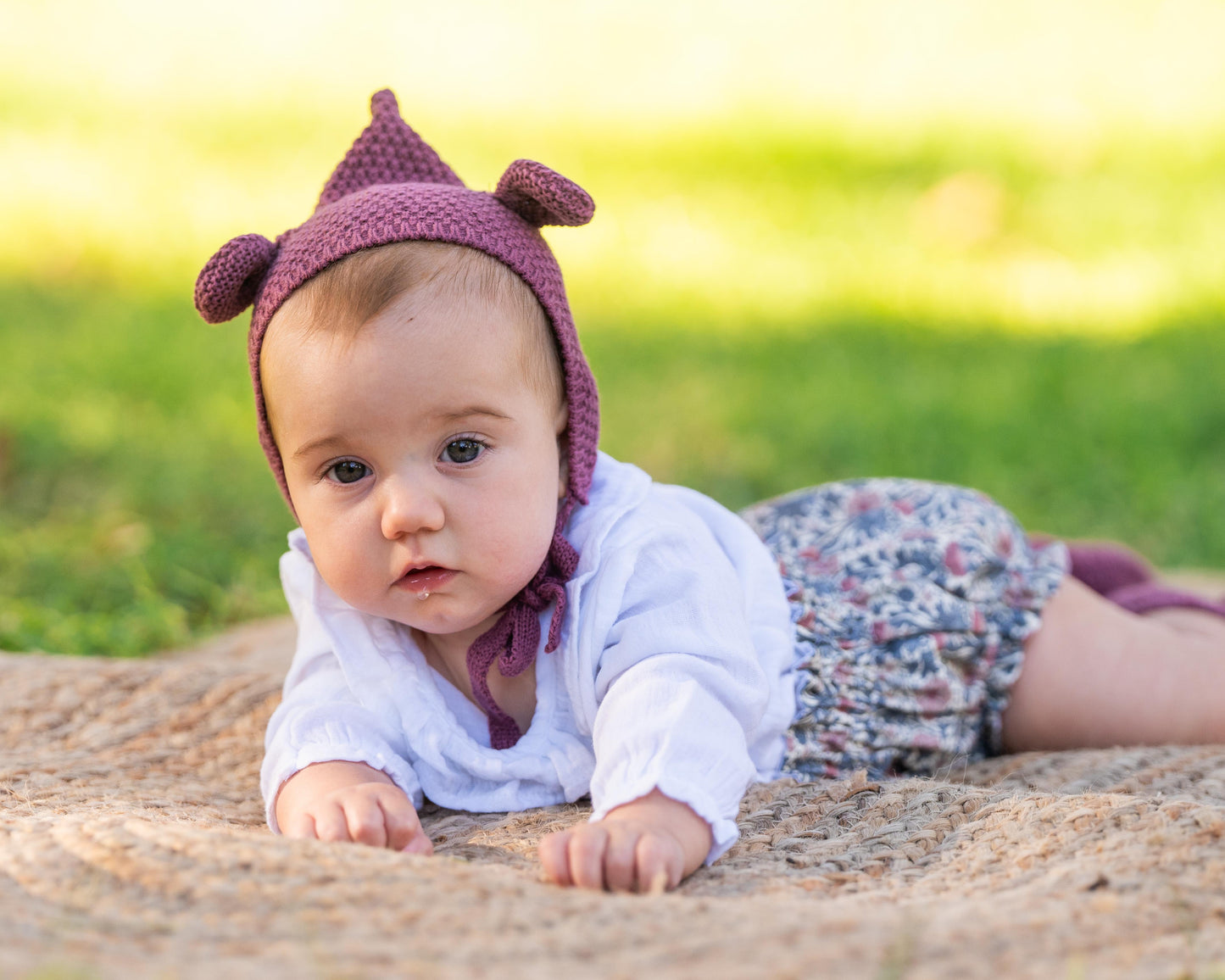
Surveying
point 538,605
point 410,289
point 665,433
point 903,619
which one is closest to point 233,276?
point 410,289

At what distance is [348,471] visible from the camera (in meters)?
1.77

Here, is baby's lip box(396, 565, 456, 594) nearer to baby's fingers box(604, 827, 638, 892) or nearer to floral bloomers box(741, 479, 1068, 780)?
baby's fingers box(604, 827, 638, 892)

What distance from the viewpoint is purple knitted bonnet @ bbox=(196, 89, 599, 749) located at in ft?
5.94

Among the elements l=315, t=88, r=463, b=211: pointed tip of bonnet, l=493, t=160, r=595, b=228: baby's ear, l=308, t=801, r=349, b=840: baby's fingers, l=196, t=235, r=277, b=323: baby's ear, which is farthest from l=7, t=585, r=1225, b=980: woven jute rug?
l=315, t=88, r=463, b=211: pointed tip of bonnet

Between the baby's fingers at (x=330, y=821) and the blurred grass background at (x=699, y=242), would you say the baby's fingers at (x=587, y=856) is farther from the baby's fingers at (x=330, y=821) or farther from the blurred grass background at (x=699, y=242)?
the blurred grass background at (x=699, y=242)

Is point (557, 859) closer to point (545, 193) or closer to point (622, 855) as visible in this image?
point (622, 855)

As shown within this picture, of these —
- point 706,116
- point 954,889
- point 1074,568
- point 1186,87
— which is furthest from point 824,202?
point 954,889

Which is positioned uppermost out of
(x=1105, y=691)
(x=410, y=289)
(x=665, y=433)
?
(x=665, y=433)

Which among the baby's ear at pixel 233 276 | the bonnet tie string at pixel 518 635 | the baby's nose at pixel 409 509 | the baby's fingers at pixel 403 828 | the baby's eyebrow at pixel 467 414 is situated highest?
the baby's ear at pixel 233 276

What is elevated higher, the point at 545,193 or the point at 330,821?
the point at 545,193

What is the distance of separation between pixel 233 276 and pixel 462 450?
1.40 ft

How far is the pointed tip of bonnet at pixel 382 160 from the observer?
207cm

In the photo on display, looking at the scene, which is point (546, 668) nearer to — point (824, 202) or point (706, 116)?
point (824, 202)

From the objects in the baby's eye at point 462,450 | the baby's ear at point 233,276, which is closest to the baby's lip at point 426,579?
the baby's eye at point 462,450
